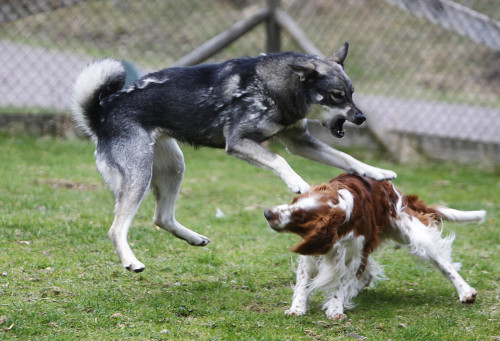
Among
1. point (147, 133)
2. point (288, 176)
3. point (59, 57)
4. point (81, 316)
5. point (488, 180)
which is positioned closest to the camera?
point (81, 316)

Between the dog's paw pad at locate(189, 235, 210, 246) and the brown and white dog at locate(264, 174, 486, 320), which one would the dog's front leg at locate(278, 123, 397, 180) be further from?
the dog's paw pad at locate(189, 235, 210, 246)

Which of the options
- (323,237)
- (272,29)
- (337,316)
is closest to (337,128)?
(323,237)

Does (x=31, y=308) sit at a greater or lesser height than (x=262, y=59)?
lesser

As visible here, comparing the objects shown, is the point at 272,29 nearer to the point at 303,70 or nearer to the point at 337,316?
the point at 303,70

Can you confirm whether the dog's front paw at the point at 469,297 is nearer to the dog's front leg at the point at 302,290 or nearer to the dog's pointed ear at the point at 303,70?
the dog's front leg at the point at 302,290

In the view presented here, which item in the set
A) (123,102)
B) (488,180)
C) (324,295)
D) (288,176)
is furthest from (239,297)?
(488,180)

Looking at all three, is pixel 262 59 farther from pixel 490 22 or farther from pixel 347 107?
pixel 490 22

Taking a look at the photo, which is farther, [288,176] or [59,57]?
[59,57]

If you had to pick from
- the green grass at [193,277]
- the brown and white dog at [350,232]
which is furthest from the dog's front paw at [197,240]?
the brown and white dog at [350,232]

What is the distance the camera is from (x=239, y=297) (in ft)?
14.1

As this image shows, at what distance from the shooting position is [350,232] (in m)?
4.00

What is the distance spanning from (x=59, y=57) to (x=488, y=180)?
19.6 ft

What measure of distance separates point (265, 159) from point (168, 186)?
880mm

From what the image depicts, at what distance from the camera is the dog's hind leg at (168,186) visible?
4.75 meters
